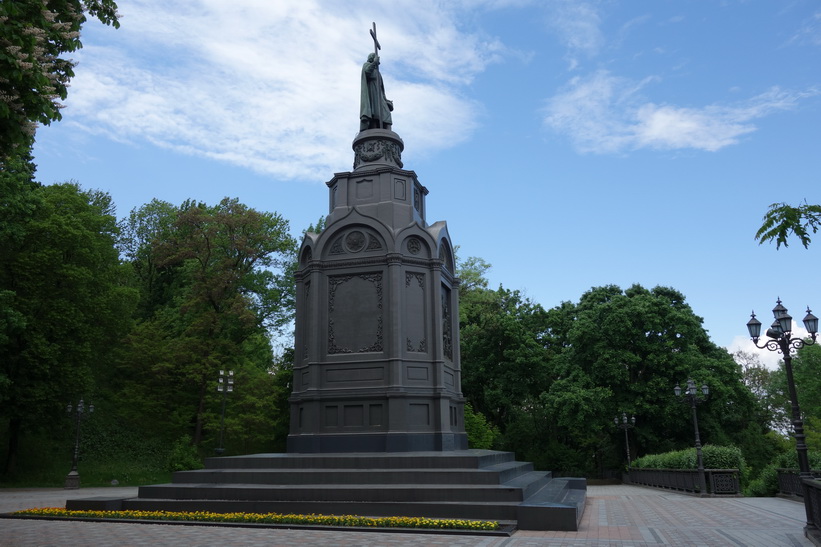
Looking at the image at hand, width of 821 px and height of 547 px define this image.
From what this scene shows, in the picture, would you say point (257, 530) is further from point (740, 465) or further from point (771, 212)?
point (740, 465)

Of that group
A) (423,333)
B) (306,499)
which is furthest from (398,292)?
(306,499)

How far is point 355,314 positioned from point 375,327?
2.30ft

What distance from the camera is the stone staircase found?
11.8 meters

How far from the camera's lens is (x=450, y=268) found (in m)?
19.3

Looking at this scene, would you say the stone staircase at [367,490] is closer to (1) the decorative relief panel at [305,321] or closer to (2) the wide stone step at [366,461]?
(2) the wide stone step at [366,461]

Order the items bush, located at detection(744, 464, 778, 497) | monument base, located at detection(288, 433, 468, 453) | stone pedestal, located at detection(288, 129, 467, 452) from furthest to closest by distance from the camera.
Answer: bush, located at detection(744, 464, 778, 497)
stone pedestal, located at detection(288, 129, 467, 452)
monument base, located at detection(288, 433, 468, 453)

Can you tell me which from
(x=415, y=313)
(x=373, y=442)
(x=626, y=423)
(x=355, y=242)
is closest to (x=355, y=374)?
(x=373, y=442)

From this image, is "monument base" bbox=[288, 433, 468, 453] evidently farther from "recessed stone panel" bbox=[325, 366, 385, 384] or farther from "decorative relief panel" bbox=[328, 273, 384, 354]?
"decorative relief panel" bbox=[328, 273, 384, 354]

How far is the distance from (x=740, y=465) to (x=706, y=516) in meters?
9.37

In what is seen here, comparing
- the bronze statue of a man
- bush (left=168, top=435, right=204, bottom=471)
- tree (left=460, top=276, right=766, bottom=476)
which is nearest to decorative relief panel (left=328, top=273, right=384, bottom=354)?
the bronze statue of a man

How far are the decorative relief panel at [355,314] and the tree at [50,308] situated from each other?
1499 centimetres

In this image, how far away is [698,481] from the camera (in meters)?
21.1

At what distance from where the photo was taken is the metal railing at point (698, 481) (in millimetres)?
20344

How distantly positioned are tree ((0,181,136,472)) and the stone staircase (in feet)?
48.6
